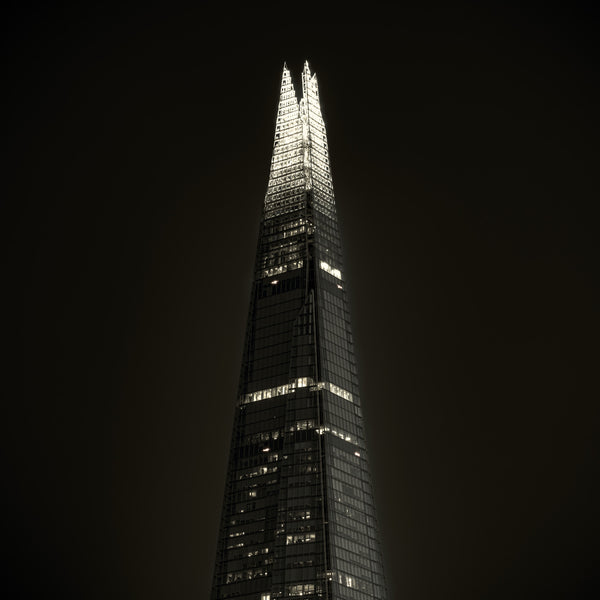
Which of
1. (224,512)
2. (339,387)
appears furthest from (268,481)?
(339,387)

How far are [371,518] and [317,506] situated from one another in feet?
44.9

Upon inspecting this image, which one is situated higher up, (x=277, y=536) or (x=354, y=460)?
(x=354, y=460)

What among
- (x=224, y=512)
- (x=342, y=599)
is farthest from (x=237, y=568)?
(x=342, y=599)

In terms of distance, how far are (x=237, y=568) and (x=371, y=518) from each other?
1078 inches

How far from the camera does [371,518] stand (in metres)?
190

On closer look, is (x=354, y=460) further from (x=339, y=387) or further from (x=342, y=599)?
(x=342, y=599)

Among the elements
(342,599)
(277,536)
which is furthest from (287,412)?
(342,599)

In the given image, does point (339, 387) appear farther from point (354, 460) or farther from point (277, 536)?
point (277, 536)

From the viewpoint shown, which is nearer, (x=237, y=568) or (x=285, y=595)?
(x=285, y=595)

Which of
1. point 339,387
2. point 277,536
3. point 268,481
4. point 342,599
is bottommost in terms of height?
point 342,599

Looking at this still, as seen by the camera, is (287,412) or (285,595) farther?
(287,412)

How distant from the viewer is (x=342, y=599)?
174000mm

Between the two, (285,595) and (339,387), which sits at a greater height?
(339,387)

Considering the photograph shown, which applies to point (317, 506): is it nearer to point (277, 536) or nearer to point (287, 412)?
point (277, 536)
